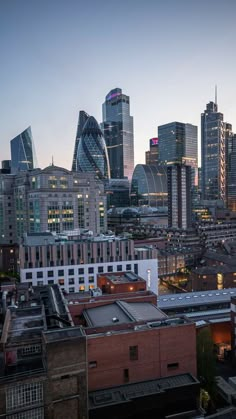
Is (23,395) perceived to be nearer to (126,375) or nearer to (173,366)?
(126,375)

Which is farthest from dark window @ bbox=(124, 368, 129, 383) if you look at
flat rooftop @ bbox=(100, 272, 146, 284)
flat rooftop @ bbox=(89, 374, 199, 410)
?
flat rooftop @ bbox=(100, 272, 146, 284)

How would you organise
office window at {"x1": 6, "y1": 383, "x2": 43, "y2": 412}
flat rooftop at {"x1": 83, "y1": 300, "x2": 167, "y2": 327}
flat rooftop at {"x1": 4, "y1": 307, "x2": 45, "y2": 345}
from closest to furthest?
office window at {"x1": 6, "y1": 383, "x2": 43, "y2": 412}, flat rooftop at {"x1": 4, "y1": 307, "x2": 45, "y2": 345}, flat rooftop at {"x1": 83, "y1": 300, "x2": 167, "y2": 327}

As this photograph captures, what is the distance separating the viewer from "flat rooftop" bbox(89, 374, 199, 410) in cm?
2695

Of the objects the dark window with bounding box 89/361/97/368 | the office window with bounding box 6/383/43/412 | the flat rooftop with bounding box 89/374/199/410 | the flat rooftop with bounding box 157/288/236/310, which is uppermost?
the office window with bounding box 6/383/43/412

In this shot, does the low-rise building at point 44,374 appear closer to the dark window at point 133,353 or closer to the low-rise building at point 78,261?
the dark window at point 133,353

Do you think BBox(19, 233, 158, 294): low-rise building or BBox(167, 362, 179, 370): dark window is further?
BBox(19, 233, 158, 294): low-rise building

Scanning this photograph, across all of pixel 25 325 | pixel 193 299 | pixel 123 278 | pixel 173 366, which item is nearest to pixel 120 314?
pixel 173 366

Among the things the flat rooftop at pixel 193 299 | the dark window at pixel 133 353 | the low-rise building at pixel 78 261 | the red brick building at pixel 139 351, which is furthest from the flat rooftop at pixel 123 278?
the dark window at pixel 133 353

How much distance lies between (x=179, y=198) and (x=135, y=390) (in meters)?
152

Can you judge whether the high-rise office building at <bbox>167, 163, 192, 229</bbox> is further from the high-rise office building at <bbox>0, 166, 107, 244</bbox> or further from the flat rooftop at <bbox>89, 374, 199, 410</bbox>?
the flat rooftop at <bbox>89, 374, 199, 410</bbox>

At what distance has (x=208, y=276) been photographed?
267 ft

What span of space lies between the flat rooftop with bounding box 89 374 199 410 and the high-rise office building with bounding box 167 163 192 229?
145 meters

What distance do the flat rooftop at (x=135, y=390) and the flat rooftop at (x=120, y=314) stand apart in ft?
20.2

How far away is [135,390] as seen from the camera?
94.5 ft
